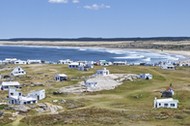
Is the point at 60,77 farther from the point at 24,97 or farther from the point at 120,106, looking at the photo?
the point at 120,106

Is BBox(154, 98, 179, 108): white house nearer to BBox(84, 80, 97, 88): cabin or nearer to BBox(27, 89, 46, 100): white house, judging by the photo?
BBox(84, 80, 97, 88): cabin

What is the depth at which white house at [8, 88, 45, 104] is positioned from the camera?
76.4 m

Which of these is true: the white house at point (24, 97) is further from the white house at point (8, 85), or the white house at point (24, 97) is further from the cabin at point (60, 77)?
the cabin at point (60, 77)

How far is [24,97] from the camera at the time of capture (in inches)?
3066

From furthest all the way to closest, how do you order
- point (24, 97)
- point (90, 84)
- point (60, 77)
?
1. point (60, 77)
2. point (90, 84)
3. point (24, 97)

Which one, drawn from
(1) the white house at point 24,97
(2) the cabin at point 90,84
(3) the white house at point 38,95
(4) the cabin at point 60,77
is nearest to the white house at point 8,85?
(4) the cabin at point 60,77

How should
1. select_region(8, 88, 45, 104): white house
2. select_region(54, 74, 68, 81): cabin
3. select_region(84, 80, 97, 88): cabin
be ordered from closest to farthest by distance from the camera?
select_region(8, 88, 45, 104): white house < select_region(84, 80, 97, 88): cabin < select_region(54, 74, 68, 81): cabin

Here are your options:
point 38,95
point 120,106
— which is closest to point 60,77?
point 38,95

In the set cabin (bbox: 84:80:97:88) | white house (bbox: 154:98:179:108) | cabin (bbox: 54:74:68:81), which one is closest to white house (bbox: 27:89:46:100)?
cabin (bbox: 84:80:97:88)

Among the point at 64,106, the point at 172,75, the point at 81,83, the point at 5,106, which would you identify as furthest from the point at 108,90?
the point at 172,75

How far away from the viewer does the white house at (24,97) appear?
76438 mm

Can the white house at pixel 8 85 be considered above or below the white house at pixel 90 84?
below

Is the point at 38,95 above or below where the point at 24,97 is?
above

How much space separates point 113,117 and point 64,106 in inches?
424
